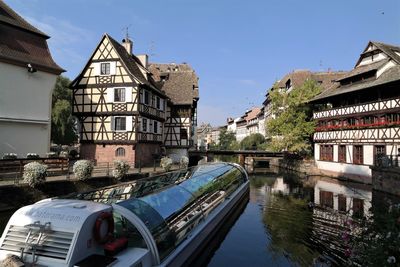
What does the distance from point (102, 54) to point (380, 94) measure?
23977 mm

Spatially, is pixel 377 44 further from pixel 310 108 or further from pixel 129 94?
pixel 129 94

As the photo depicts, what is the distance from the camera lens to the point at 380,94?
26.8 m

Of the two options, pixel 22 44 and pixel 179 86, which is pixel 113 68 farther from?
pixel 179 86

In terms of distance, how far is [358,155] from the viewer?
2850cm

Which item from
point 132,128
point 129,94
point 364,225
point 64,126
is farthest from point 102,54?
point 364,225

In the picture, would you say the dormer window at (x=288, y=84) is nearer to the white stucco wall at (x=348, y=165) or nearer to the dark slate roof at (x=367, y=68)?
the white stucco wall at (x=348, y=165)

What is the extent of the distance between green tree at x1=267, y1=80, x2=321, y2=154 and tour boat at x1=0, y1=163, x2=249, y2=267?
29.4 metres

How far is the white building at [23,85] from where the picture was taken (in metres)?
21.5

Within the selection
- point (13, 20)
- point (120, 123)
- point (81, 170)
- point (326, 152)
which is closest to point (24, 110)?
point (13, 20)

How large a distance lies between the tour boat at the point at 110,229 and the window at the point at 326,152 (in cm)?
2585

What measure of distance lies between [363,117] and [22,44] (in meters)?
27.2

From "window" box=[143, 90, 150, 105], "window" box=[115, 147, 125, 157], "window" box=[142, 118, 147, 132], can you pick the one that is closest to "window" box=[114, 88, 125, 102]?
"window" box=[143, 90, 150, 105]

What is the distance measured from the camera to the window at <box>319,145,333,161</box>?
32.8 meters

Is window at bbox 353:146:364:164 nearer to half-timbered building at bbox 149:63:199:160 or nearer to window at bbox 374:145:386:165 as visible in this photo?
window at bbox 374:145:386:165
